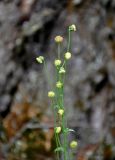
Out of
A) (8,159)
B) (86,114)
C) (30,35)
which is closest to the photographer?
(8,159)

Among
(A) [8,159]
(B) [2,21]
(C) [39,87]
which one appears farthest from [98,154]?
(B) [2,21]

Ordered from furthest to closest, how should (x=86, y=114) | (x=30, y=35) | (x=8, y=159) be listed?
1. (x=30, y=35)
2. (x=86, y=114)
3. (x=8, y=159)

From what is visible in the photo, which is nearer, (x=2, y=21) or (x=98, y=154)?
(x=98, y=154)

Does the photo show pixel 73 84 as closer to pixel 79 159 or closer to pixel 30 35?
pixel 30 35

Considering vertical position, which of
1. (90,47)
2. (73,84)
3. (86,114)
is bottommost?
(86,114)

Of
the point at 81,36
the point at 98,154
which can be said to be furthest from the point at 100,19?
the point at 98,154

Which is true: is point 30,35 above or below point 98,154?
above
